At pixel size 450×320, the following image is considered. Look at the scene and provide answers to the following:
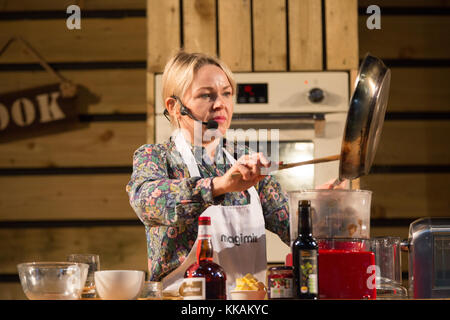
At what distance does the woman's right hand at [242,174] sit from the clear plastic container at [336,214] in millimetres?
147

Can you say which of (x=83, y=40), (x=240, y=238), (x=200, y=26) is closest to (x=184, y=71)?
(x=240, y=238)

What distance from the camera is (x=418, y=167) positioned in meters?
3.54

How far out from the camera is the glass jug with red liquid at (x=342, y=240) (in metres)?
1.38

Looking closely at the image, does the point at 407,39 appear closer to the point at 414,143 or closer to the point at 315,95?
the point at 414,143

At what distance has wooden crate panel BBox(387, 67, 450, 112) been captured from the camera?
358 cm

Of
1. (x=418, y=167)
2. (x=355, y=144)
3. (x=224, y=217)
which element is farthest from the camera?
(x=418, y=167)

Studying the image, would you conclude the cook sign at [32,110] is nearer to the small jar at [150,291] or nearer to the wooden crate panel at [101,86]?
the wooden crate panel at [101,86]

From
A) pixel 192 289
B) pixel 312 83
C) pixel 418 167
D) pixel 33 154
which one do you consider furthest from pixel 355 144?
pixel 33 154

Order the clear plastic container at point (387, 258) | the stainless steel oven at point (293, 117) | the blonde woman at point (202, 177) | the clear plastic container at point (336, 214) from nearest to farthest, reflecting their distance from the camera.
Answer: the clear plastic container at point (336, 214) → the clear plastic container at point (387, 258) → the blonde woman at point (202, 177) → the stainless steel oven at point (293, 117)

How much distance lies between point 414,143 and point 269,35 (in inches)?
47.8

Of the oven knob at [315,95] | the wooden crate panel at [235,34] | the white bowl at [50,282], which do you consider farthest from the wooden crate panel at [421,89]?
the white bowl at [50,282]
